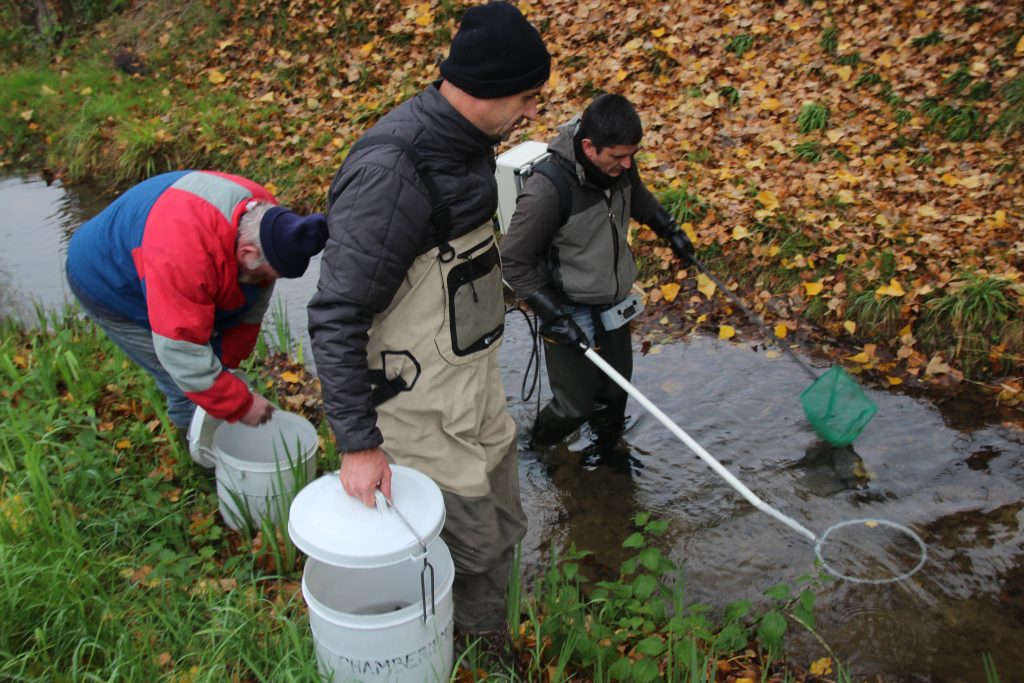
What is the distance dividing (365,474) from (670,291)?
414 centimetres

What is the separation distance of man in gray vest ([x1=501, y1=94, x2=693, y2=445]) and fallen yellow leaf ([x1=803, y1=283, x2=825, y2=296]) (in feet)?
5.10

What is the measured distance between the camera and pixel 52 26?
12.2 metres

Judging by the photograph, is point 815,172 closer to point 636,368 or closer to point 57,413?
point 636,368

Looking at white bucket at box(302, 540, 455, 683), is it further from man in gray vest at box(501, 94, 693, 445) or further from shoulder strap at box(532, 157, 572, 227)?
shoulder strap at box(532, 157, 572, 227)

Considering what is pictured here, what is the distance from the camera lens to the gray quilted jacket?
2.30 m

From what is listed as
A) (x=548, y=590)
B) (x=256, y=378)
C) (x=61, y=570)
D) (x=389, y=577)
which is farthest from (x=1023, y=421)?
(x=61, y=570)

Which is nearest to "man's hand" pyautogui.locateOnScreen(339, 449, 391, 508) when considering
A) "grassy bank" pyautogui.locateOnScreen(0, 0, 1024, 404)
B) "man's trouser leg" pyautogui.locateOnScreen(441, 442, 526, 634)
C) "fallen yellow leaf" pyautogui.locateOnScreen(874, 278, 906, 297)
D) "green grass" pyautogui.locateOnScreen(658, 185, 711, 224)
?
"man's trouser leg" pyautogui.locateOnScreen(441, 442, 526, 634)

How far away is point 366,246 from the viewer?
2.30 m

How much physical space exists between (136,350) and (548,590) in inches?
86.6

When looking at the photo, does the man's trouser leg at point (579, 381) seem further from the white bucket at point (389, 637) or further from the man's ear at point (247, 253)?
the white bucket at point (389, 637)

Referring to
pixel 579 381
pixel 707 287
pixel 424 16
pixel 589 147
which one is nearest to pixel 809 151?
pixel 707 287

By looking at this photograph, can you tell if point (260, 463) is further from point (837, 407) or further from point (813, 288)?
point (813, 288)

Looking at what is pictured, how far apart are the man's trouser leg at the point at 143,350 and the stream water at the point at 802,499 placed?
6.11ft

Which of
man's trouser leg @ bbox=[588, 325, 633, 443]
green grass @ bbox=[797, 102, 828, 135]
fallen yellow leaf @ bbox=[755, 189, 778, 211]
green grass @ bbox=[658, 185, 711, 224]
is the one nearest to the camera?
man's trouser leg @ bbox=[588, 325, 633, 443]
